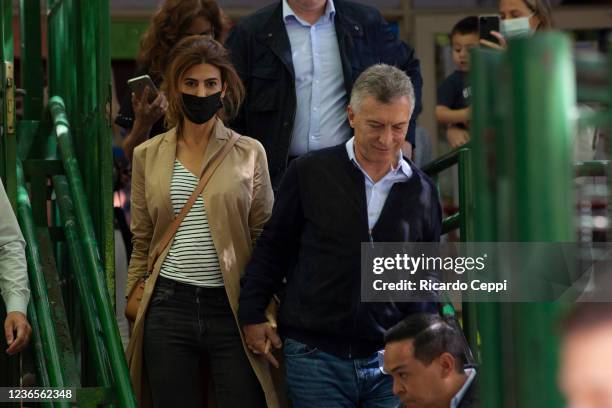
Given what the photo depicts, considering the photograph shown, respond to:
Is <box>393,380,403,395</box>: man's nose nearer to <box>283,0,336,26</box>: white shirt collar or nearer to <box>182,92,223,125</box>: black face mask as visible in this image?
<box>182,92,223,125</box>: black face mask

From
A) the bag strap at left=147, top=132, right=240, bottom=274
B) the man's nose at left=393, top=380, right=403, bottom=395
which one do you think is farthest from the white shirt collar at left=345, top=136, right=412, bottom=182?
the man's nose at left=393, top=380, right=403, bottom=395

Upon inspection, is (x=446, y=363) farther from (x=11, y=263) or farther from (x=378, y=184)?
(x=11, y=263)

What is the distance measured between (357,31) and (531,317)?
3726 mm

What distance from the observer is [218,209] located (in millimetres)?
4762

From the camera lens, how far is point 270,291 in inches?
181

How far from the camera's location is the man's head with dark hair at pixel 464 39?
631 centimetres

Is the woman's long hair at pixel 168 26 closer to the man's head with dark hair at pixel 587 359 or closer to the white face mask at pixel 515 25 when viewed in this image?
the white face mask at pixel 515 25

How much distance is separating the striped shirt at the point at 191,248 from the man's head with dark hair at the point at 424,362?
0.88m

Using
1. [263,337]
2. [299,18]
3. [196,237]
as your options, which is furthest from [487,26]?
[263,337]

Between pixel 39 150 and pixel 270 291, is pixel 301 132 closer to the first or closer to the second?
pixel 270 291

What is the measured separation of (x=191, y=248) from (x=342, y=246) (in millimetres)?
673

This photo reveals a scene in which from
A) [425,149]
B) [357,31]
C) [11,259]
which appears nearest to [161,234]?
[11,259]

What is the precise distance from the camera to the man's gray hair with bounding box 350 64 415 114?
14.4 ft

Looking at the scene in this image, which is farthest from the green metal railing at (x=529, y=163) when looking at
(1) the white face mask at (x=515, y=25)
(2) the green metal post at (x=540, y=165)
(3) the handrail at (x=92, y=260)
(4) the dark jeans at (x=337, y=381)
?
(1) the white face mask at (x=515, y=25)
